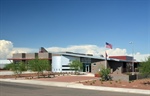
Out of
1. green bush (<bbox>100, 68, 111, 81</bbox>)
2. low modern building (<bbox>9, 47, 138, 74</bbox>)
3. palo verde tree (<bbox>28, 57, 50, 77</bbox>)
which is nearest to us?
green bush (<bbox>100, 68, 111, 81</bbox>)

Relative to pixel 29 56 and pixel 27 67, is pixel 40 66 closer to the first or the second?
pixel 27 67

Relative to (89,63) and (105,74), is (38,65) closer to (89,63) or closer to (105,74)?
(105,74)

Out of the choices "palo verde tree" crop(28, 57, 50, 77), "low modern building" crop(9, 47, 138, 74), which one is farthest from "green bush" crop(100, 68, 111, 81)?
"low modern building" crop(9, 47, 138, 74)

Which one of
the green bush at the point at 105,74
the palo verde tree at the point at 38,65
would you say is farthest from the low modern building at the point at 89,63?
the green bush at the point at 105,74

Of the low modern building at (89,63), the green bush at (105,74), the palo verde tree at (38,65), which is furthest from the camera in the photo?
the low modern building at (89,63)

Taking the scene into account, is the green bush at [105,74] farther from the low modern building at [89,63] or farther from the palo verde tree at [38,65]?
the low modern building at [89,63]

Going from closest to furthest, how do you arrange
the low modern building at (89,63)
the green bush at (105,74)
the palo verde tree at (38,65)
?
the green bush at (105,74), the palo verde tree at (38,65), the low modern building at (89,63)

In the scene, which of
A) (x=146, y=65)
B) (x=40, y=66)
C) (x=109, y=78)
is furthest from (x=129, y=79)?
A: (x=40, y=66)

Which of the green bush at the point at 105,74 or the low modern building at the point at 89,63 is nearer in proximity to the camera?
the green bush at the point at 105,74

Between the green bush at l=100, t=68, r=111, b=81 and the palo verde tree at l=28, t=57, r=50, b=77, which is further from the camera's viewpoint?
the palo verde tree at l=28, t=57, r=50, b=77

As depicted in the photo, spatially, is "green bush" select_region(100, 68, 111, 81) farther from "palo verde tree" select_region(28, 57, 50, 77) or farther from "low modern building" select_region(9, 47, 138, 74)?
"low modern building" select_region(9, 47, 138, 74)

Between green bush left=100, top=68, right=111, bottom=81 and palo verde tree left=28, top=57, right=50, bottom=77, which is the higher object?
palo verde tree left=28, top=57, right=50, bottom=77

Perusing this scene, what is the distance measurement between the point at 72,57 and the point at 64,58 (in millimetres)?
2196

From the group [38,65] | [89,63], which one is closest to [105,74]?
[38,65]
